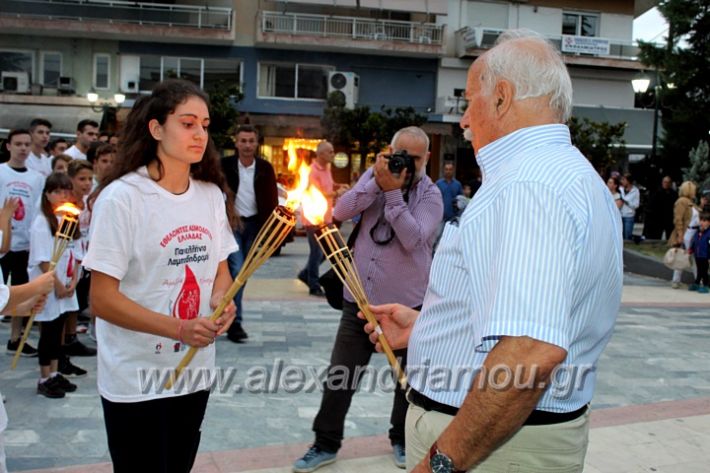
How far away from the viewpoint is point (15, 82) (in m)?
27.0

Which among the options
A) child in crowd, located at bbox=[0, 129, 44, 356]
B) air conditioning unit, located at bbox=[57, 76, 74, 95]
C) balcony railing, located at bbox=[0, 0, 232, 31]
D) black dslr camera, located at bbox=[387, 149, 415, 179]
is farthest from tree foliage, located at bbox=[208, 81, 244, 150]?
black dslr camera, located at bbox=[387, 149, 415, 179]

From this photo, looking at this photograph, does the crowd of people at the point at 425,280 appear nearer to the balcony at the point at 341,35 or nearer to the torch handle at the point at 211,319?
the torch handle at the point at 211,319

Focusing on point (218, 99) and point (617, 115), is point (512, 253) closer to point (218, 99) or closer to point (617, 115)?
point (218, 99)

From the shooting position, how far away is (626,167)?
30.5 m

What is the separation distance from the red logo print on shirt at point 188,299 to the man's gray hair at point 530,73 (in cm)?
139

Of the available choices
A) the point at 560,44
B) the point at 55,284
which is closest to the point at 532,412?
the point at 55,284

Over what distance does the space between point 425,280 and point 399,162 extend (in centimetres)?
73

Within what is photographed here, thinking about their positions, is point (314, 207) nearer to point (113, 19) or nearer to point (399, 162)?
point (399, 162)

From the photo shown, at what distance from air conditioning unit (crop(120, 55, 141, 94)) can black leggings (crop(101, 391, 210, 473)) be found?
89.3ft

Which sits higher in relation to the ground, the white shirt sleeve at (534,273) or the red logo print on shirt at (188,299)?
the white shirt sleeve at (534,273)

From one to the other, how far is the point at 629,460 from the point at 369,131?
22.0 m

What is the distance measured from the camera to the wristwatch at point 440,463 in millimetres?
1819

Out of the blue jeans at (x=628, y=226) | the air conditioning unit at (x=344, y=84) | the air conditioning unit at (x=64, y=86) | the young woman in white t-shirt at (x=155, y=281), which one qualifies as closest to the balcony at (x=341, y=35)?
the air conditioning unit at (x=344, y=84)

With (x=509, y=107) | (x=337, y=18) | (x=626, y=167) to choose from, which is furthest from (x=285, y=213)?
(x=626, y=167)
